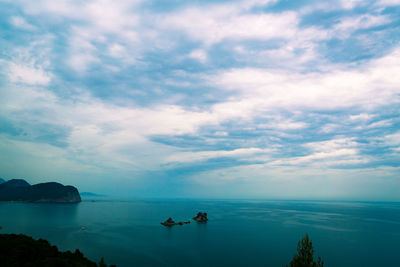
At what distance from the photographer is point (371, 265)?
61469 millimetres

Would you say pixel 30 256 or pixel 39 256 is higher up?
pixel 30 256

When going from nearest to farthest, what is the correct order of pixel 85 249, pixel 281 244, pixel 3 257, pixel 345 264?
1. pixel 3 257
2. pixel 345 264
3. pixel 85 249
4. pixel 281 244

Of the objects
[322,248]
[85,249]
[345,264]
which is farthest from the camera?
[322,248]

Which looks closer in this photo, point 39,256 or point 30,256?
point 30,256

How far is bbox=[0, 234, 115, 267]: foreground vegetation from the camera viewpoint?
122ft

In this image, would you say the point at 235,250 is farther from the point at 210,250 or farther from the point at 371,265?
the point at 371,265

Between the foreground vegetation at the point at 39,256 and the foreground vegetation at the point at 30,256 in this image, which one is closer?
the foreground vegetation at the point at 39,256

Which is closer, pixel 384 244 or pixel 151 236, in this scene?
pixel 384 244

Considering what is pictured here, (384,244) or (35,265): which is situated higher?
(35,265)

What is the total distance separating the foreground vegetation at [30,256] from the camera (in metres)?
37.2

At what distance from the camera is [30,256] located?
42.4 meters

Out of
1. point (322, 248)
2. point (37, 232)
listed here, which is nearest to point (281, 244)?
point (322, 248)

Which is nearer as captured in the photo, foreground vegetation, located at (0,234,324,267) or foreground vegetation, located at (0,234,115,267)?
foreground vegetation, located at (0,234,324,267)

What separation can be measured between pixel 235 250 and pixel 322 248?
30681 mm
